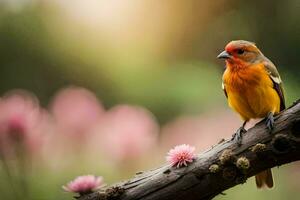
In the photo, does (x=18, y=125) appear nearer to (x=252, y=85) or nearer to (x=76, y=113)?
(x=76, y=113)

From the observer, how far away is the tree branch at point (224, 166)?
1.25 metres

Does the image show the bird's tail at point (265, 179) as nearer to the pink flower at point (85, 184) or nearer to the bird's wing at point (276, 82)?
the bird's wing at point (276, 82)

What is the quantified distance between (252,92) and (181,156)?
34cm

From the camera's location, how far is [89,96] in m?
1.98

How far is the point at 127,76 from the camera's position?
265 cm

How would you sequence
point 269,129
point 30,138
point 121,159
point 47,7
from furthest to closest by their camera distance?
point 47,7
point 121,159
point 30,138
point 269,129

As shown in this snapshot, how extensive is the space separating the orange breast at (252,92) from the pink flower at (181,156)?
0.98 ft

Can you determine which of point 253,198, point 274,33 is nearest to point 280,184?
point 253,198

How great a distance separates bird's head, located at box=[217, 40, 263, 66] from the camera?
1.64 m

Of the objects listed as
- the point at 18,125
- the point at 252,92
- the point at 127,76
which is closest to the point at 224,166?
the point at 252,92

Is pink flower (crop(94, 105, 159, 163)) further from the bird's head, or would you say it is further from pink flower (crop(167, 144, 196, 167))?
pink flower (crop(167, 144, 196, 167))

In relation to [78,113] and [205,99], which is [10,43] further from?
[78,113]

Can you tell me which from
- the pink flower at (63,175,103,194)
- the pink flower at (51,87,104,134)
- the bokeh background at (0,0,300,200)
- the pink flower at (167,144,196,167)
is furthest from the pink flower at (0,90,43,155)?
the pink flower at (167,144,196,167)

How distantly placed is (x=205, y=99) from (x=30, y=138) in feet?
2.69
